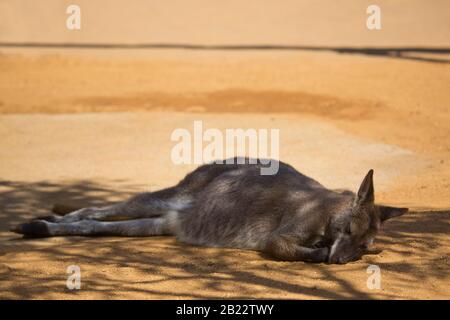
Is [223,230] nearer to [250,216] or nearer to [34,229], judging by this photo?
[250,216]

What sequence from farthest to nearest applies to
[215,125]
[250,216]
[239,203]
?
[215,125], [239,203], [250,216]

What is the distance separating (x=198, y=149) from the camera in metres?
10.8

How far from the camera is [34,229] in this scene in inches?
269

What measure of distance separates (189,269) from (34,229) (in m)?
1.81

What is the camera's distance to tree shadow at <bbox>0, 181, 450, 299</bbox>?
5.01 m

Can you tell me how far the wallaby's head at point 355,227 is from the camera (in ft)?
18.3

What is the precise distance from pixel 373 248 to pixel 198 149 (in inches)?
203

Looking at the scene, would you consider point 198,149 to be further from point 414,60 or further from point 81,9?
point 81,9

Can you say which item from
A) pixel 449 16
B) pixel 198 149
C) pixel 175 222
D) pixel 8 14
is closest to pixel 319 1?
pixel 449 16
